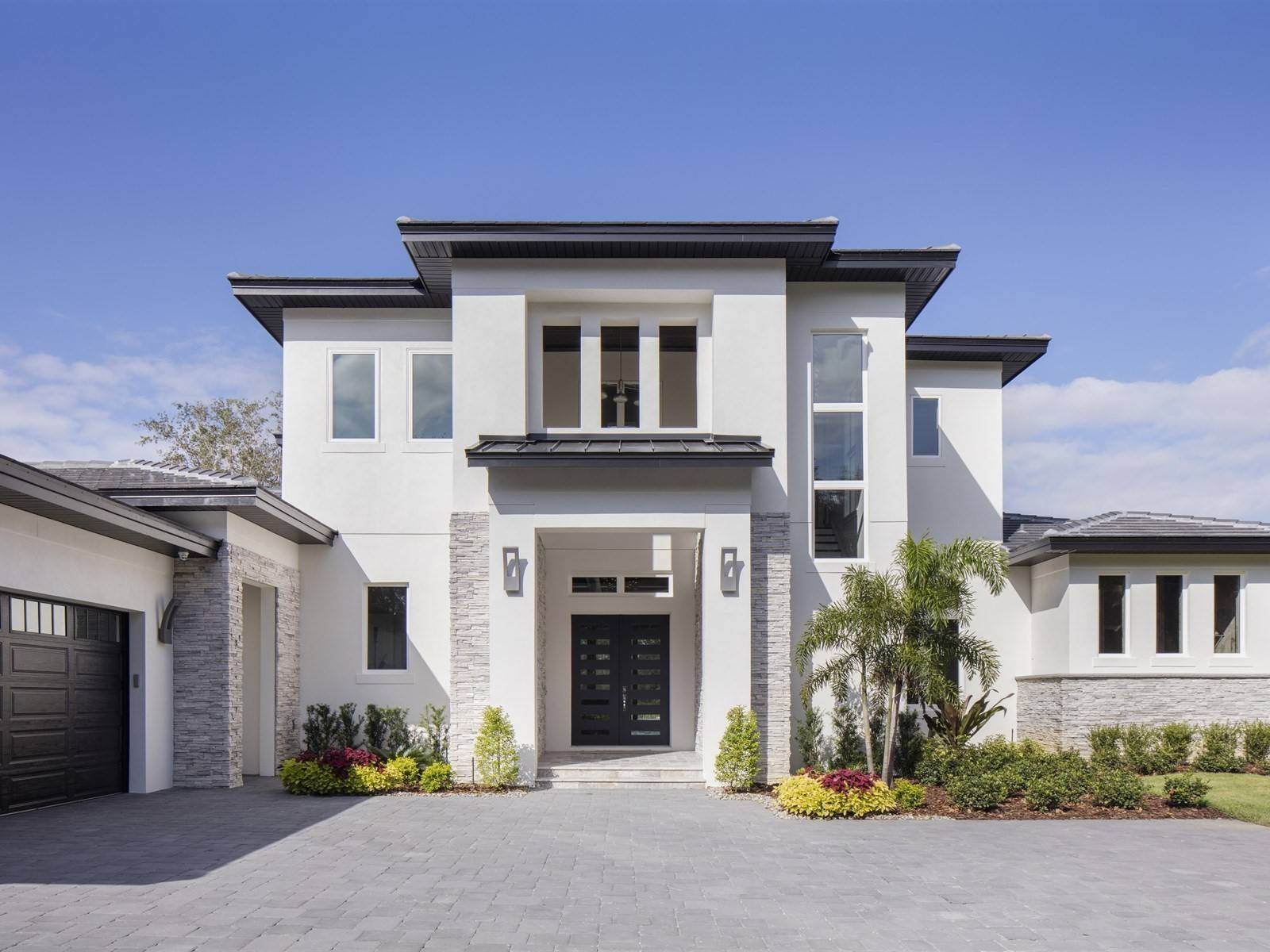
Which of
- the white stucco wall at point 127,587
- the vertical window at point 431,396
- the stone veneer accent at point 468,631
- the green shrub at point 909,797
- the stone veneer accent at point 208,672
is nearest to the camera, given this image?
the white stucco wall at point 127,587

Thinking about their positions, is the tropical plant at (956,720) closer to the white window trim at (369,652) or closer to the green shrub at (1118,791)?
the green shrub at (1118,791)

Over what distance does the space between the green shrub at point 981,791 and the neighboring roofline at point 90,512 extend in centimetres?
1105

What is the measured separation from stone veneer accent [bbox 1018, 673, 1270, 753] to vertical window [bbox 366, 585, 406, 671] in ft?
37.9

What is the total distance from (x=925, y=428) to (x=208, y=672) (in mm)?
13406

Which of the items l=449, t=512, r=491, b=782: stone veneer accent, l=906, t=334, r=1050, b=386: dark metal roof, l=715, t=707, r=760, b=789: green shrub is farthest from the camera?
l=906, t=334, r=1050, b=386: dark metal roof

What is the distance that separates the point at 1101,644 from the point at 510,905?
13.6m

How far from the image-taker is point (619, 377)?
753 inches

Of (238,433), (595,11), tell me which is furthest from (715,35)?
(238,433)

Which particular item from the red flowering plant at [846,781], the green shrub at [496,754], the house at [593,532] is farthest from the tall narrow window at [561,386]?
the red flowering plant at [846,781]

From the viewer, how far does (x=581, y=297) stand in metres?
17.2

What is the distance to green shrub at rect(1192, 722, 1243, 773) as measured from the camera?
1694 centimetres

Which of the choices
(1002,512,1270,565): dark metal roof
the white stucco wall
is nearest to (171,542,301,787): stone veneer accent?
the white stucco wall

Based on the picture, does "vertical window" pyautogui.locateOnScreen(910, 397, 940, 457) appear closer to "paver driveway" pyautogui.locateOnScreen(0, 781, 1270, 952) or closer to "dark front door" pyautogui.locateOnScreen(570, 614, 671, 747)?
"dark front door" pyautogui.locateOnScreen(570, 614, 671, 747)

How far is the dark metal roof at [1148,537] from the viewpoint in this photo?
1786cm
